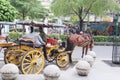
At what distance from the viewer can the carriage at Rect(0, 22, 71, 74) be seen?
36.0 feet

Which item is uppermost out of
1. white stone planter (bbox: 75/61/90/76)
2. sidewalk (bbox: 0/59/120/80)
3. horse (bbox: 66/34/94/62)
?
horse (bbox: 66/34/94/62)

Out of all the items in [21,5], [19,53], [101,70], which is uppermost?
[21,5]

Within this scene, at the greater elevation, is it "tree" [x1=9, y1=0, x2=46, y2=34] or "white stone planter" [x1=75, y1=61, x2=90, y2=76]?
"tree" [x1=9, y1=0, x2=46, y2=34]

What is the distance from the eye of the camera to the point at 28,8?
39.3 m

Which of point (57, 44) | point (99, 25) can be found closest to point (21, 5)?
point (99, 25)

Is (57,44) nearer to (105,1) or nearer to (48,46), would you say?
(48,46)

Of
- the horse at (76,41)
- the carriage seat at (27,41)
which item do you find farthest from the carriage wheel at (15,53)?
the horse at (76,41)

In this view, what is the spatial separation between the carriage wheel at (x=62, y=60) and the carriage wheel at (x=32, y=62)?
1.77m

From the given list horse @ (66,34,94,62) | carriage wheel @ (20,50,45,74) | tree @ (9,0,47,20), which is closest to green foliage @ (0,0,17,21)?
horse @ (66,34,94,62)

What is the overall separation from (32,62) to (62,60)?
239 centimetres

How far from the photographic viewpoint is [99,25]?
3612 cm

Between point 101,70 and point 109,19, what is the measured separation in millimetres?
26222

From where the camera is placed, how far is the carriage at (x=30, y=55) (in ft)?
36.0

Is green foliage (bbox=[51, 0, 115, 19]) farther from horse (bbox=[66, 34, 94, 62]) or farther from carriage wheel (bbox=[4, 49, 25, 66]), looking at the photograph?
carriage wheel (bbox=[4, 49, 25, 66])
